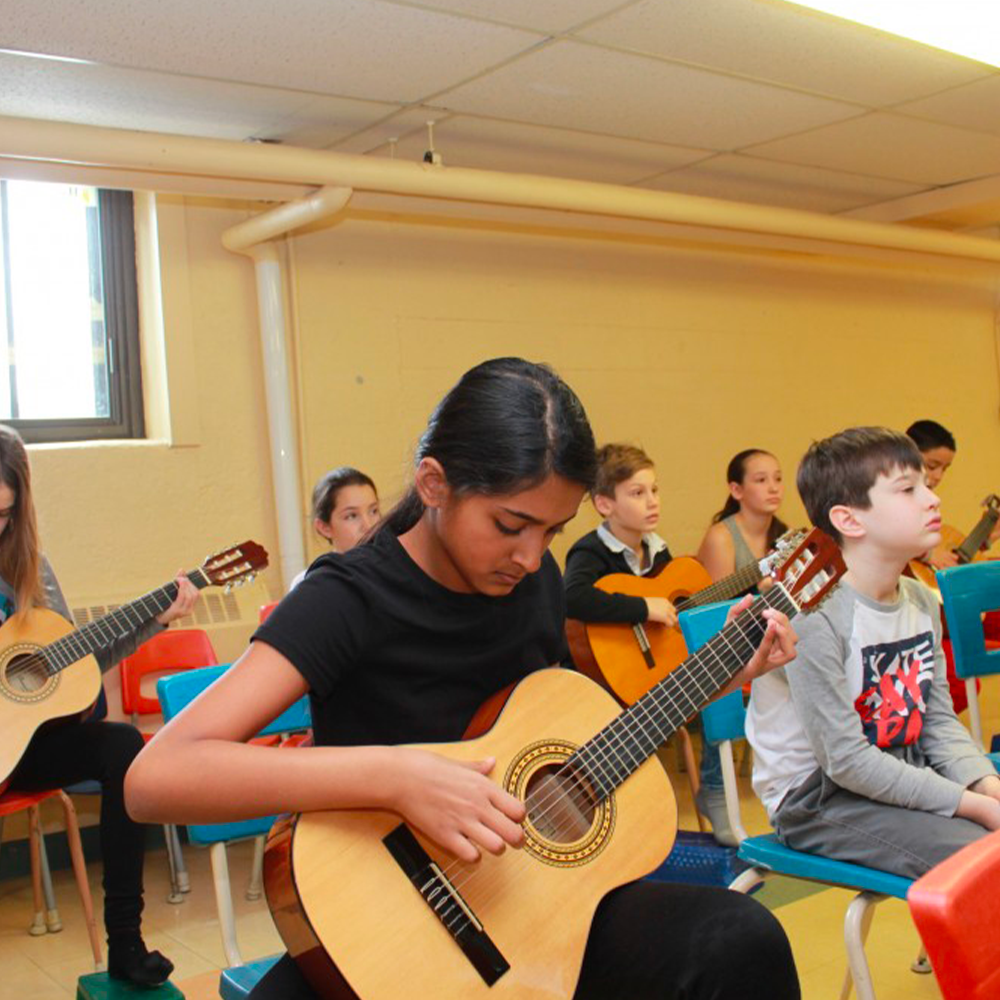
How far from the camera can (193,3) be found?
3.35m

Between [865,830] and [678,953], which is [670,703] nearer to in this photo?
[678,953]

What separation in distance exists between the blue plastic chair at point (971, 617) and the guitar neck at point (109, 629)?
6.44 feet

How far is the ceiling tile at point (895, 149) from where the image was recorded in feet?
16.9

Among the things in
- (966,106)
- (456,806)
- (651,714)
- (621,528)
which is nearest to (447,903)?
(456,806)

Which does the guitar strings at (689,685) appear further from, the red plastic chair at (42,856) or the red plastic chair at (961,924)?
the red plastic chair at (42,856)

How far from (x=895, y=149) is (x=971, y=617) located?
3.11 m

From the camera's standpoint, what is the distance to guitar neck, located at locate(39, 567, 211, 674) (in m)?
3.30

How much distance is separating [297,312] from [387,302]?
16.7 inches

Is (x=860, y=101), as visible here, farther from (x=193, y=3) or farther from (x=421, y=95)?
(x=193, y=3)

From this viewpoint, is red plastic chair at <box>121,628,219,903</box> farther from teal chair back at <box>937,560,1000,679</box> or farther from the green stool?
teal chair back at <box>937,560,1000,679</box>

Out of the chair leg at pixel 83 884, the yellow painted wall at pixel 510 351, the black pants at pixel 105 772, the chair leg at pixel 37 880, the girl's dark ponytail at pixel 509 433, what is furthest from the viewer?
the yellow painted wall at pixel 510 351

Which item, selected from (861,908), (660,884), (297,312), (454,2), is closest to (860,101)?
(454,2)

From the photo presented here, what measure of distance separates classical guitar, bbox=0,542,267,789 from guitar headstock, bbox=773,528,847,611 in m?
1.83

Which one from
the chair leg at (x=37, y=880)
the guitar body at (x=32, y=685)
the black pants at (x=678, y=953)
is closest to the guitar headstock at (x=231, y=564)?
the guitar body at (x=32, y=685)
